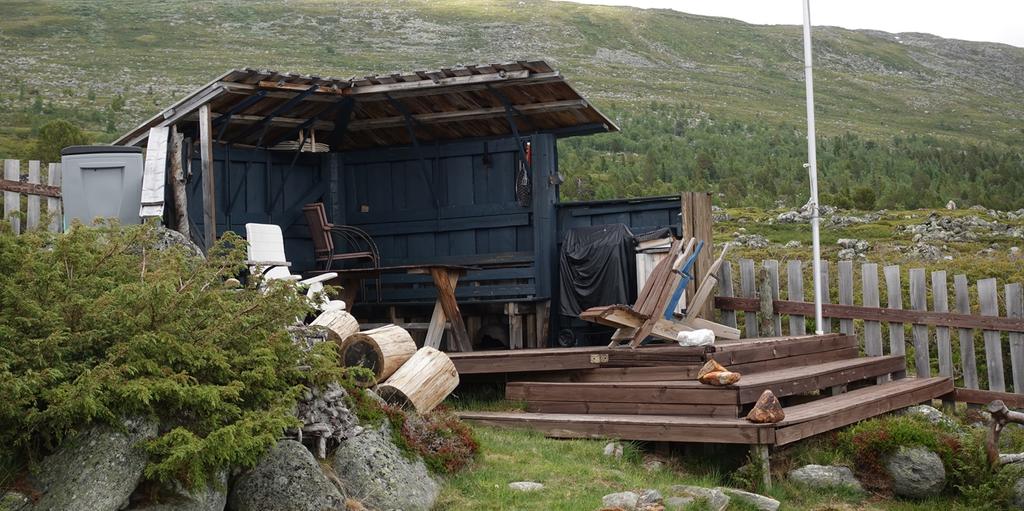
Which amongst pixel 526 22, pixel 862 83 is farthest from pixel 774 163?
pixel 526 22

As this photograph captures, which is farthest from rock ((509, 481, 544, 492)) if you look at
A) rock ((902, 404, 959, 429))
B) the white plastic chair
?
the white plastic chair

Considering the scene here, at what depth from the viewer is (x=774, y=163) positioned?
3972 centimetres

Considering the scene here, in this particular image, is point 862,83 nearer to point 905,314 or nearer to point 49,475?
point 905,314

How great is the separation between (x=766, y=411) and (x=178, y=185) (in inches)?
268

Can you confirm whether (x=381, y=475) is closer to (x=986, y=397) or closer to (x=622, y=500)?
(x=622, y=500)

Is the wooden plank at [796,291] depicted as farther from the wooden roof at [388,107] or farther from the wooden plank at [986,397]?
the wooden roof at [388,107]

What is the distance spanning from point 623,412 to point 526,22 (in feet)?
319

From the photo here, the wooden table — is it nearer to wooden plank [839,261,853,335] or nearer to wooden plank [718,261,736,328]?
wooden plank [718,261,736,328]

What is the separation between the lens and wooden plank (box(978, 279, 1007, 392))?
11.7 metres

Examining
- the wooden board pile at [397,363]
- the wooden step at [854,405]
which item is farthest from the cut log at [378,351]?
the wooden step at [854,405]

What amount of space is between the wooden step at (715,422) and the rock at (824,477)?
0.28m

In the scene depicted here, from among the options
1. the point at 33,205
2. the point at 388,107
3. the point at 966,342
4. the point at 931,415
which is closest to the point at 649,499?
the point at 931,415

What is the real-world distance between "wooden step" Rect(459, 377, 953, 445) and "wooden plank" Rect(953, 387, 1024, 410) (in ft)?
4.61

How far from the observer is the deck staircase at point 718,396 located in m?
9.05
